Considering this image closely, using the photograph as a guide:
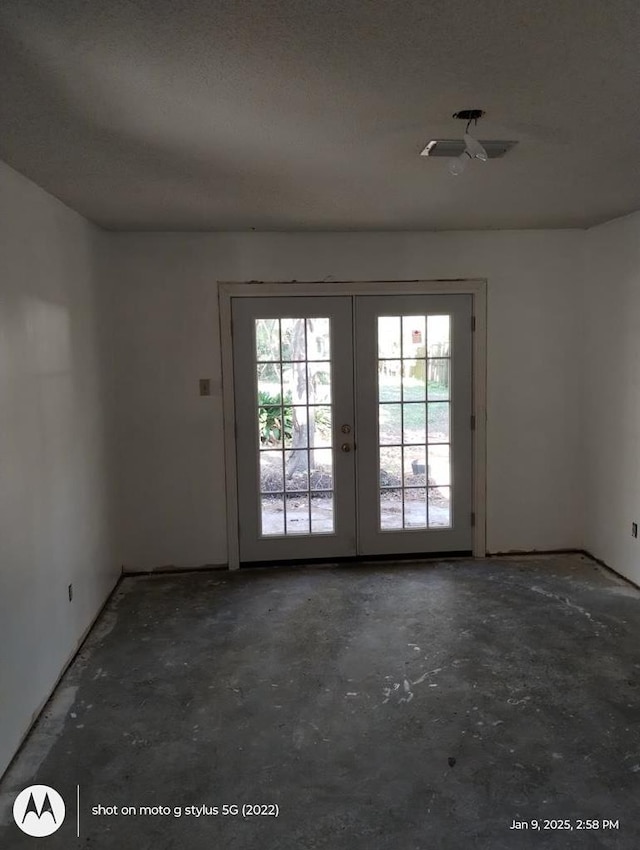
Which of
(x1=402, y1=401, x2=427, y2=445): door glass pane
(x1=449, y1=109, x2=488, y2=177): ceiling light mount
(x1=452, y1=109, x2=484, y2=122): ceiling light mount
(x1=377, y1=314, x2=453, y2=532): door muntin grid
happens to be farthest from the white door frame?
(x1=452, y1=109, x2=484, y2=122): ceiling light mount

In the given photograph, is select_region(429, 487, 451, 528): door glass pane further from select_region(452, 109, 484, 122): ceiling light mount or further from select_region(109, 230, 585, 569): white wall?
select_region(452, 109, 484, 122): ceiling light mount

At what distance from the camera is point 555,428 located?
15.5 ft

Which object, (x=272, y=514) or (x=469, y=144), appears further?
(x=272, y=514)

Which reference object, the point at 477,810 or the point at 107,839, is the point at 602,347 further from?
the point at 107,839

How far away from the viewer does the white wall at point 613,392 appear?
4.10 metres

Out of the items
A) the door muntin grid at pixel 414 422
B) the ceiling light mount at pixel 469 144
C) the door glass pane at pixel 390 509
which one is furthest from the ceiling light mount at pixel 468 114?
the door glass pane at pixel 390 509

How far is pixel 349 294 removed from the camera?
14.9 feet

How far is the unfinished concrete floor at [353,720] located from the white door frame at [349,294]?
0.67 metres

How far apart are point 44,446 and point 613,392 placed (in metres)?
3.52

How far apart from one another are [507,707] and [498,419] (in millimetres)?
2322

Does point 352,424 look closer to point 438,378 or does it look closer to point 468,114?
point 438,378

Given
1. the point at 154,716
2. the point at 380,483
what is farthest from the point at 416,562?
the point at 154,716

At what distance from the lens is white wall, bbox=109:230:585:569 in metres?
4.45

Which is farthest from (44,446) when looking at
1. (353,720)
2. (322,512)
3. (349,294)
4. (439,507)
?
(439,507)
